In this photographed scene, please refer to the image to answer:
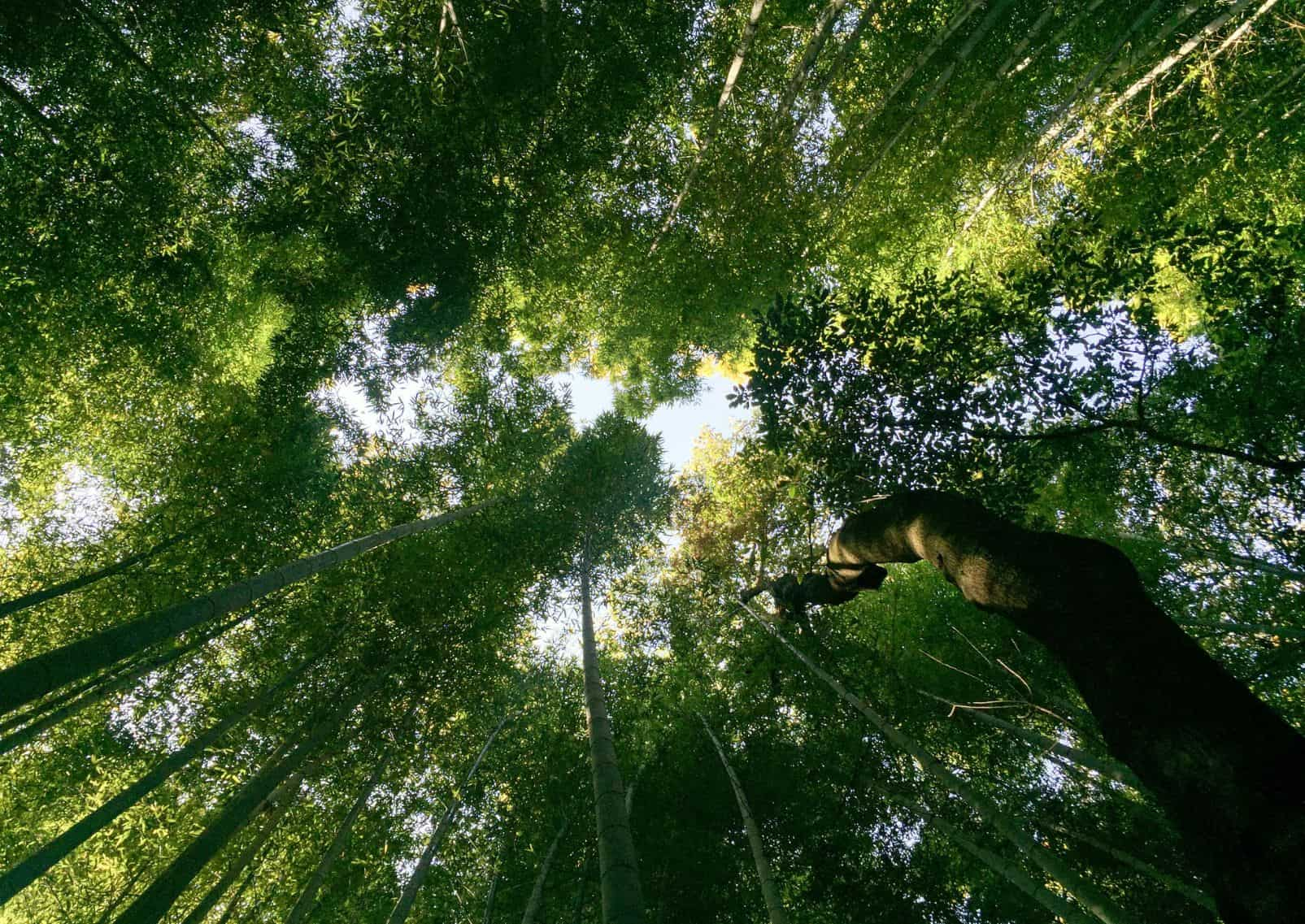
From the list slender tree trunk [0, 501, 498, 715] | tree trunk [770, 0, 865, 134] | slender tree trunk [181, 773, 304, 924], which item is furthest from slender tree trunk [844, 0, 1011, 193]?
slender tree trunk [181, 773, 304, 924]

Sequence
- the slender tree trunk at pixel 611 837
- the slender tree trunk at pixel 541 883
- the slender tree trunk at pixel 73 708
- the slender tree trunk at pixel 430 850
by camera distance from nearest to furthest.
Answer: the slender tree trunk at pixel 611 837 → the slender tree trunk at pixel 73 708 → the slender tree trunk at pixel 430 850 → the slender tree trunk at pixel 541 883

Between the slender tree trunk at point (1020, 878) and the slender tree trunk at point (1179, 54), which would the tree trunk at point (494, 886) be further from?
the slender tree trunk at point (1179, 54)

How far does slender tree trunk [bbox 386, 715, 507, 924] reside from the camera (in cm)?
519

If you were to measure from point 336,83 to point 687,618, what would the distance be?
30.0 feet

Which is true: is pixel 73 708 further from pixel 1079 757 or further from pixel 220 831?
pixel 1079 757

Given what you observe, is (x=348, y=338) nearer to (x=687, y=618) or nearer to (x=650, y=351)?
(x=650, y=351)

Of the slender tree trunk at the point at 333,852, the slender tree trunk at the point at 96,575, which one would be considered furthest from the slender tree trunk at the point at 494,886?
the slender tree trunk at the point at 96,575

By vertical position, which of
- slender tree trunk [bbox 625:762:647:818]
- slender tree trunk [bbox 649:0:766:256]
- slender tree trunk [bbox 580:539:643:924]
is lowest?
slender tree trunk [bbox 580:539:643:924]

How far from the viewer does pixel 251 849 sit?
552 centimetres

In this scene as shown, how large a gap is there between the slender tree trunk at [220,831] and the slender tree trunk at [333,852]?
82cm

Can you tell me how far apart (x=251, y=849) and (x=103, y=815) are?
1.52 meters

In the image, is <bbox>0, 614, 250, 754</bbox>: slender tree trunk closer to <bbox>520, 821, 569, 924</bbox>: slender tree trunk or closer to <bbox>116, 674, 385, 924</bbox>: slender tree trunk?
<bbox>116, 674, 385, 924</bbox>: slender tree trunk

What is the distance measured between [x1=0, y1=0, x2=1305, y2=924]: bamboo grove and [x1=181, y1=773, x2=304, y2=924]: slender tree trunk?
10 cm

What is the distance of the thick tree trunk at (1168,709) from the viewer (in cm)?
125
